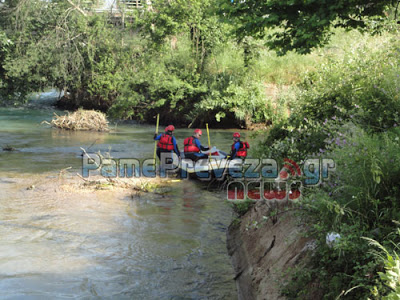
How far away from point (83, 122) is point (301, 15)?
14887 mm

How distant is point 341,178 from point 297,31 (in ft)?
24.2

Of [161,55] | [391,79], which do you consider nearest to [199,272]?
[391,79]

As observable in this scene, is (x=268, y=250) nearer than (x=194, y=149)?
Yes

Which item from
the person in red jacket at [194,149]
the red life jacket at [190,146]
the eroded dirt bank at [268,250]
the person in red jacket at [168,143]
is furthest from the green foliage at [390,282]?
the person in red jacket at [168,143]

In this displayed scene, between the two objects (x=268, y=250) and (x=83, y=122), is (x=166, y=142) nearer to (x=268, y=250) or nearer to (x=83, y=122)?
(x=268, y=250)

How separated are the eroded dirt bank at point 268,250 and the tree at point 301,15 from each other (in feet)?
18.2

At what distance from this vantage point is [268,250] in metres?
5.59

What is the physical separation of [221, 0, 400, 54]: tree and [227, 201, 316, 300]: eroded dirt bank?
5549 millimetres

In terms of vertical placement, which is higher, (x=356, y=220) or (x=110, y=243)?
(x=356, y=220)

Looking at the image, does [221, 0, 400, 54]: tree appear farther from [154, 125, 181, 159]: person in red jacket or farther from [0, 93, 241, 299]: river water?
[0, 93, 241, 299]: river water

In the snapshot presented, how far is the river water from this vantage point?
6.03m

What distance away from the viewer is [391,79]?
247 inches

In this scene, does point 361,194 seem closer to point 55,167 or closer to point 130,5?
point 55,167

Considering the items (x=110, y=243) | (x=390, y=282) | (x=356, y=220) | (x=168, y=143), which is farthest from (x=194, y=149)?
(x=390, y=282)
